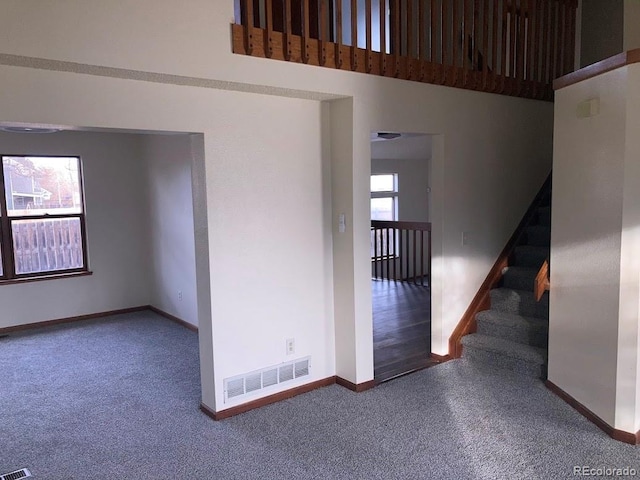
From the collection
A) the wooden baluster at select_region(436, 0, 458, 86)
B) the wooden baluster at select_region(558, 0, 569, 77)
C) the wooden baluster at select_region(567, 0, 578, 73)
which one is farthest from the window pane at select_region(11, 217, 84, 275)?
the wooden baluster at select_region(567, 0, 578, 73)

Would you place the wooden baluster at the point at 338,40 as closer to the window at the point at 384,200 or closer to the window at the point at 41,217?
the window at the point at 41,217

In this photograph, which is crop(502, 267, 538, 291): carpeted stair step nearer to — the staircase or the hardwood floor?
the staircase

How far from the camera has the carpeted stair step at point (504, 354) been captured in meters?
4.29

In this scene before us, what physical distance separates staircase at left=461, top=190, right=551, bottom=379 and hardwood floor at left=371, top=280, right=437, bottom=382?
49 centimetres

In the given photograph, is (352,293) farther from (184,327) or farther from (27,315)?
(27,315)

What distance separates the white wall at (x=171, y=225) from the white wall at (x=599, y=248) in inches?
139

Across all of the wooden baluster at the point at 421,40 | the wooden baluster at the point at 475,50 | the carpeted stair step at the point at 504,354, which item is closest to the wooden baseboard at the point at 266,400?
the carpeted stair step at the point at 504,354

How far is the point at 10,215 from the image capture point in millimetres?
6082

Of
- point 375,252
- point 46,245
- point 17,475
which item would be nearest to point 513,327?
point 17,475

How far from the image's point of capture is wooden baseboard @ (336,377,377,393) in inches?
160

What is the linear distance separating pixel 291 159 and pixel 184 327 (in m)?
2.97

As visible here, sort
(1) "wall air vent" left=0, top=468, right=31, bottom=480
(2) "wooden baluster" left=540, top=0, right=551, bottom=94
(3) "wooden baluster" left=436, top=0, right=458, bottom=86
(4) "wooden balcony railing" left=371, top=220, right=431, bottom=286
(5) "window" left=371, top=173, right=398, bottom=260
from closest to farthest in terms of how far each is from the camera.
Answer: (1) "wall air vent" left=0, top=468, right=31, bottom=480 → (3) "wooden baluster" left=436, top=0, right=458, bottom=86 → (2) "wooden baluster" left=540, top=0, right=551, bottom=94 → (4) "wooden balcony railing" left=371, top=220, right=431, bottom=286 → (5) "window" left=371, top=173, right=398, bottom=260

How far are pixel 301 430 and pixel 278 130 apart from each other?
1989mm

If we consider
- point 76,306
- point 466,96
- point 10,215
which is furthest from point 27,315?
point 466,96
